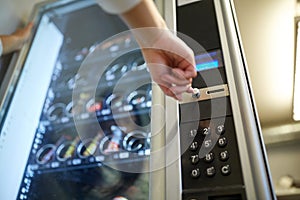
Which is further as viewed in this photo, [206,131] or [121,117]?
[121,117]

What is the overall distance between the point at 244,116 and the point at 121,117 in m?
0.47

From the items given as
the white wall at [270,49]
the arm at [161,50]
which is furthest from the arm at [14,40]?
the white wall at [270,49]

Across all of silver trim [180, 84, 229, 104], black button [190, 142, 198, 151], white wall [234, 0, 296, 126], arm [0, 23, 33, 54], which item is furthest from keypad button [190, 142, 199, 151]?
white wall [234, 0, 296, 126]

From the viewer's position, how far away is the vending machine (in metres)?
0.51

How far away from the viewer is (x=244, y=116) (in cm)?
53

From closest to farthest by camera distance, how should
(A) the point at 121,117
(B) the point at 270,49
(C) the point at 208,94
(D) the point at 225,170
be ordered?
1. (D) the point at 225,170
2. (C) the point at 208,94
3. (A) the point at 121,117
4. (B) the point at 270,49

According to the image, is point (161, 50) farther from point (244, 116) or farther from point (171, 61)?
point (244, 116)

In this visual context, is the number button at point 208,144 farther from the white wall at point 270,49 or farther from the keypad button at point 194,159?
the white wall at point 270,49

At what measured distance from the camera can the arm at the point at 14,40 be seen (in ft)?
3.22

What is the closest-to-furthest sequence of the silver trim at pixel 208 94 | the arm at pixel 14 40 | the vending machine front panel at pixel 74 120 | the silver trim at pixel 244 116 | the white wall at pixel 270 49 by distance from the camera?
the silver trim at pixel 244 116 < the silver trim at pixel 208 94 < the vending machine front panel at pixel 74 120 < the arm at pixel 14 40 < the white wall at pixel 270 49

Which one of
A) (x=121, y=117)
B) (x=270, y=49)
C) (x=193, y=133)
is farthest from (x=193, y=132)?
(x=270, y=49)

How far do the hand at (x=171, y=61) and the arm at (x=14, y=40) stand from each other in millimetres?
623

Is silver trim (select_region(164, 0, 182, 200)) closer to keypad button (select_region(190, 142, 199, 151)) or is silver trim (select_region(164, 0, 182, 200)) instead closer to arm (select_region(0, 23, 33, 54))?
keypad button (select_region(190, 142, 199, 151))

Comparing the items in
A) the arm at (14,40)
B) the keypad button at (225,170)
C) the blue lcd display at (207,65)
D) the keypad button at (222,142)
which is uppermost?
the arm at (14,40)
